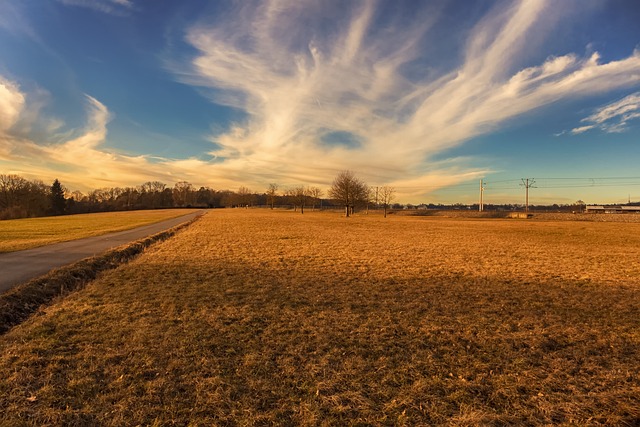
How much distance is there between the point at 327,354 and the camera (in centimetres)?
533

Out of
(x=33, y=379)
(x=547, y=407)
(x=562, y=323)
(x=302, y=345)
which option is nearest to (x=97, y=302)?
(x=33, y=379)

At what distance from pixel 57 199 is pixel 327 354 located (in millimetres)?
122483

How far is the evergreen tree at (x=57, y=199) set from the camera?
314 feet

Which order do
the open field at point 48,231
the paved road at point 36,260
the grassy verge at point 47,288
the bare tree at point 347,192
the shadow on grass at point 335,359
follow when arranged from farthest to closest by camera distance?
the bare tree at point 347,192 → the open field at point 48,231 → the paved road at point 36,260 → the grassy verge at point 47,288 → the shadow on grass at point 335,359

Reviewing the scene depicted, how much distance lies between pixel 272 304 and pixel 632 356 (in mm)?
7029

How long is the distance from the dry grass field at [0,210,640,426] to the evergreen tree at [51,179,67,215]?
11179cm

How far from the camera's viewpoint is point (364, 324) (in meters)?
6.80

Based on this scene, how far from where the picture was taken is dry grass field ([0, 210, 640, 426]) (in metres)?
3.81

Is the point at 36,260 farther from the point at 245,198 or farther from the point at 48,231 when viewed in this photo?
the point at 245,198

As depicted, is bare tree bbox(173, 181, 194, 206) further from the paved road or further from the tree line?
the paved road

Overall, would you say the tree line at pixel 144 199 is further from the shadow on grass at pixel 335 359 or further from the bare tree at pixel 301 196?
the shadow on grass at pixel 335 359

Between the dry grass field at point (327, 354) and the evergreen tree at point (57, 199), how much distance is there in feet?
367

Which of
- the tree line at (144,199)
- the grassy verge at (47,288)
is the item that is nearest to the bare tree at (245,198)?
the tree line at (144,199)

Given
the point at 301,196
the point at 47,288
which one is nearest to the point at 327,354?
Result: the point at 47,288
